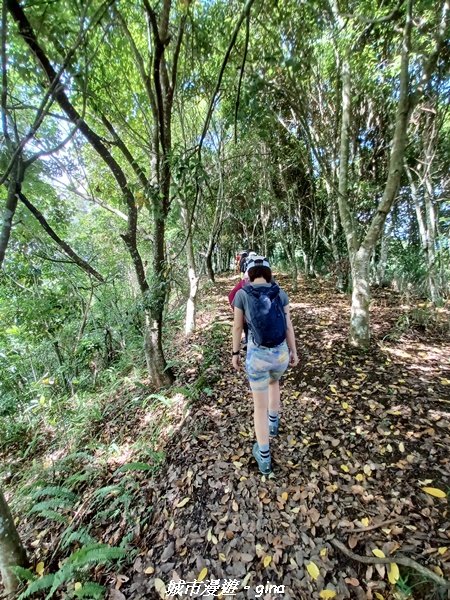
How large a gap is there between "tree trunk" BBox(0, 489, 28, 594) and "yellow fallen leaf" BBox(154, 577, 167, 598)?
116 centimetres

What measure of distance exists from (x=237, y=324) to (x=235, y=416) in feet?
5.91

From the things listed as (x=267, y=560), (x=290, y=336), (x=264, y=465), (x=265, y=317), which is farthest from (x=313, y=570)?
(x=265, y=317)

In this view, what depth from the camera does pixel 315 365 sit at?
4.67m

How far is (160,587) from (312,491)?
1503 millimetres

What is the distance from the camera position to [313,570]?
2.04 metres

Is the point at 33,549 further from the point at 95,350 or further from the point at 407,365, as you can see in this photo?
the point at 407,365

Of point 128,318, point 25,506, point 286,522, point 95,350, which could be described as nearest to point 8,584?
point 25,506

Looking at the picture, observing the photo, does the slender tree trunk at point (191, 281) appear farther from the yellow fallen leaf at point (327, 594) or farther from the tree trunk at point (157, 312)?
the yellow fallen leaf at point (327, 594)

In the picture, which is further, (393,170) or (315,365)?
(315,365)

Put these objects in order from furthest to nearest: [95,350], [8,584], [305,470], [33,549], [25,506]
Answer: [95,350], [25,506], [305,470], [33,549], [8,584]

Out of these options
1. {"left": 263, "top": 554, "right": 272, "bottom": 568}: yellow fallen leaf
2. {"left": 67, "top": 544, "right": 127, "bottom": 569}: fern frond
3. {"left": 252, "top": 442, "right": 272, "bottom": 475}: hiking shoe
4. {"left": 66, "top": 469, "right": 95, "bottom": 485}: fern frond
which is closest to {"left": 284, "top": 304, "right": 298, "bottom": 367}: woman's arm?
{"left": 252, "top": 442, "right": 272, "bottom": 475}: hiking shoe

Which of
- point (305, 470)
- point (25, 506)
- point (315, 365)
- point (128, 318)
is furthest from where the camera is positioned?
point (128, 318)

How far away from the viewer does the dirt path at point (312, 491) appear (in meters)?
2.06

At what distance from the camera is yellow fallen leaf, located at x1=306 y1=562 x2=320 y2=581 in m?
2.01
